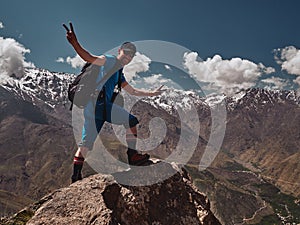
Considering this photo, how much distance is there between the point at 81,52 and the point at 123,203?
396 centimetres

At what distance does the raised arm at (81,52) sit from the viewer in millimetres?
7361

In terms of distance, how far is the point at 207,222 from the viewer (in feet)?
29.8

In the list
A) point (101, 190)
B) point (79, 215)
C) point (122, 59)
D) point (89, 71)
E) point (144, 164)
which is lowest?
point (79, 215)

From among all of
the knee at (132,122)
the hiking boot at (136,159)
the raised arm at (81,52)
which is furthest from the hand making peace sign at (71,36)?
the hiking boot at (136,159)

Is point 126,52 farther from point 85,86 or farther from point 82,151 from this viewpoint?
point 82,151

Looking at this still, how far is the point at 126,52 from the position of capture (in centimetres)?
888

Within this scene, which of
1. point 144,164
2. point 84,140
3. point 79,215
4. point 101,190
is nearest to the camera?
point 79,215

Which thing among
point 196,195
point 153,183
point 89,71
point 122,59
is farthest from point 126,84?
point 196,195

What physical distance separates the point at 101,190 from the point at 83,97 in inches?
97.9

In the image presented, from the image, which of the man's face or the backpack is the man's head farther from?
the backpack

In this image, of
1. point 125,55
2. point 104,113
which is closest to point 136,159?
point 104,113

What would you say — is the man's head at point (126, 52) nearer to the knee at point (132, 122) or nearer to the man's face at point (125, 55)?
the man's face at point (125, 55)

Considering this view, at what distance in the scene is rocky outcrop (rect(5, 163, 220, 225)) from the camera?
705cm

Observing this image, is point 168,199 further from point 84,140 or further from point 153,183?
point 84,140
